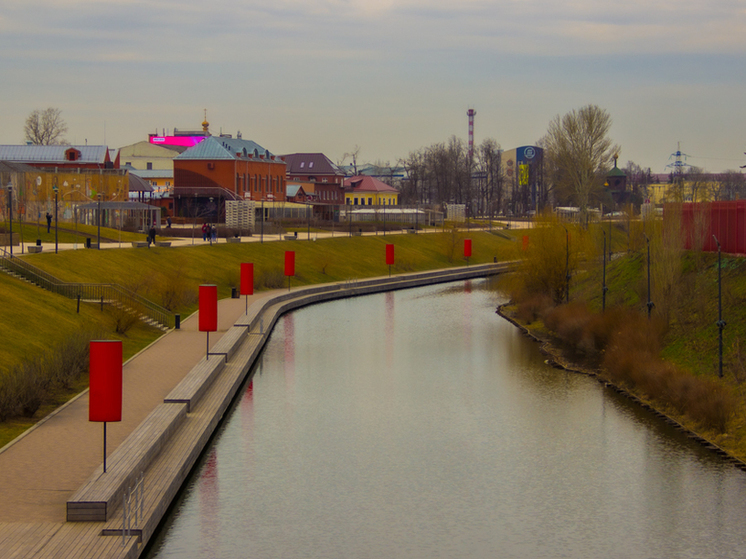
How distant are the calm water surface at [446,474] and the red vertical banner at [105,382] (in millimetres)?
2215

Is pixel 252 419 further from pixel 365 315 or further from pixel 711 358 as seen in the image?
pixel 365 315

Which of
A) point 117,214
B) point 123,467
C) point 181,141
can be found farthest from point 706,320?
point 181,141

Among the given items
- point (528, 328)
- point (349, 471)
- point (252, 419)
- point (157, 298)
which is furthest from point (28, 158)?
point (349, 471)

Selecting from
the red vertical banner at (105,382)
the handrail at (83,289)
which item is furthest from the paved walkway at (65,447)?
the handrail at (83,289)

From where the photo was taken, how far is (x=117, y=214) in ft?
217

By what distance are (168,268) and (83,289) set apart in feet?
40.8

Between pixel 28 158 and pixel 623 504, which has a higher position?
pixel 28 158

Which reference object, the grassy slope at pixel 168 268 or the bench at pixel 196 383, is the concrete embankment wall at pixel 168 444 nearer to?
the bench at pixel 196 383

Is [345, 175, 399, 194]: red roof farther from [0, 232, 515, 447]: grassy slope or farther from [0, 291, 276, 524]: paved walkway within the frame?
[0, 291, 276, 524]: paved walkway

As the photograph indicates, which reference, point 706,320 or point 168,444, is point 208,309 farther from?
point 706,320

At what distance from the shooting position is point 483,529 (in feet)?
51.2

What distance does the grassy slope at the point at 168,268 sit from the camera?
1036 inches

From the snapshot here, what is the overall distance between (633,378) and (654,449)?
6.27 metres

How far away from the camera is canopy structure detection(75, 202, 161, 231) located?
60428 mm
